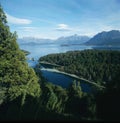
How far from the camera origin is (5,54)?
646 inches

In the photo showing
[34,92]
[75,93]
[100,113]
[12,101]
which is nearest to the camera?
[100,113]

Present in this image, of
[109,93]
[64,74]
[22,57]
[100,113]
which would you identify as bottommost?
[64,74]

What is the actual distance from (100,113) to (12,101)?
6.77 m

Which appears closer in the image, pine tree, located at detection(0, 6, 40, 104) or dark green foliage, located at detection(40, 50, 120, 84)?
pine tree, located at detection(0, 6, 40, 104)

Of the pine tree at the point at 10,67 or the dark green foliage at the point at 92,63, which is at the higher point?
the pine tree at the point at 10,67

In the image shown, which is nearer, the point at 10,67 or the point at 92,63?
the point at 10,67

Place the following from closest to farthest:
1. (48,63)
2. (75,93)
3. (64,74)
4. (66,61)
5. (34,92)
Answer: (34,92) < (75,93) < (64,74) < (66,61) < (48,63)

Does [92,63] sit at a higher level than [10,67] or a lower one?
lower

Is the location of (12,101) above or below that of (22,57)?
below

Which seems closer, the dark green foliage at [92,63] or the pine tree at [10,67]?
the pine tree at [10,67]

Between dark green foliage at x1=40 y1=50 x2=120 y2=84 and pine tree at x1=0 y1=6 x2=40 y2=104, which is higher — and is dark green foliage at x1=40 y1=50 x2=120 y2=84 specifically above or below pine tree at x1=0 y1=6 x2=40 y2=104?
below

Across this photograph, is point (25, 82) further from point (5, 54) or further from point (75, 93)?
point (75, 93)

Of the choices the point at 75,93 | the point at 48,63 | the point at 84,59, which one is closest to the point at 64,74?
the point at 84,59

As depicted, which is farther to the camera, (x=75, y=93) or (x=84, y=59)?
(x=84, y=59)
